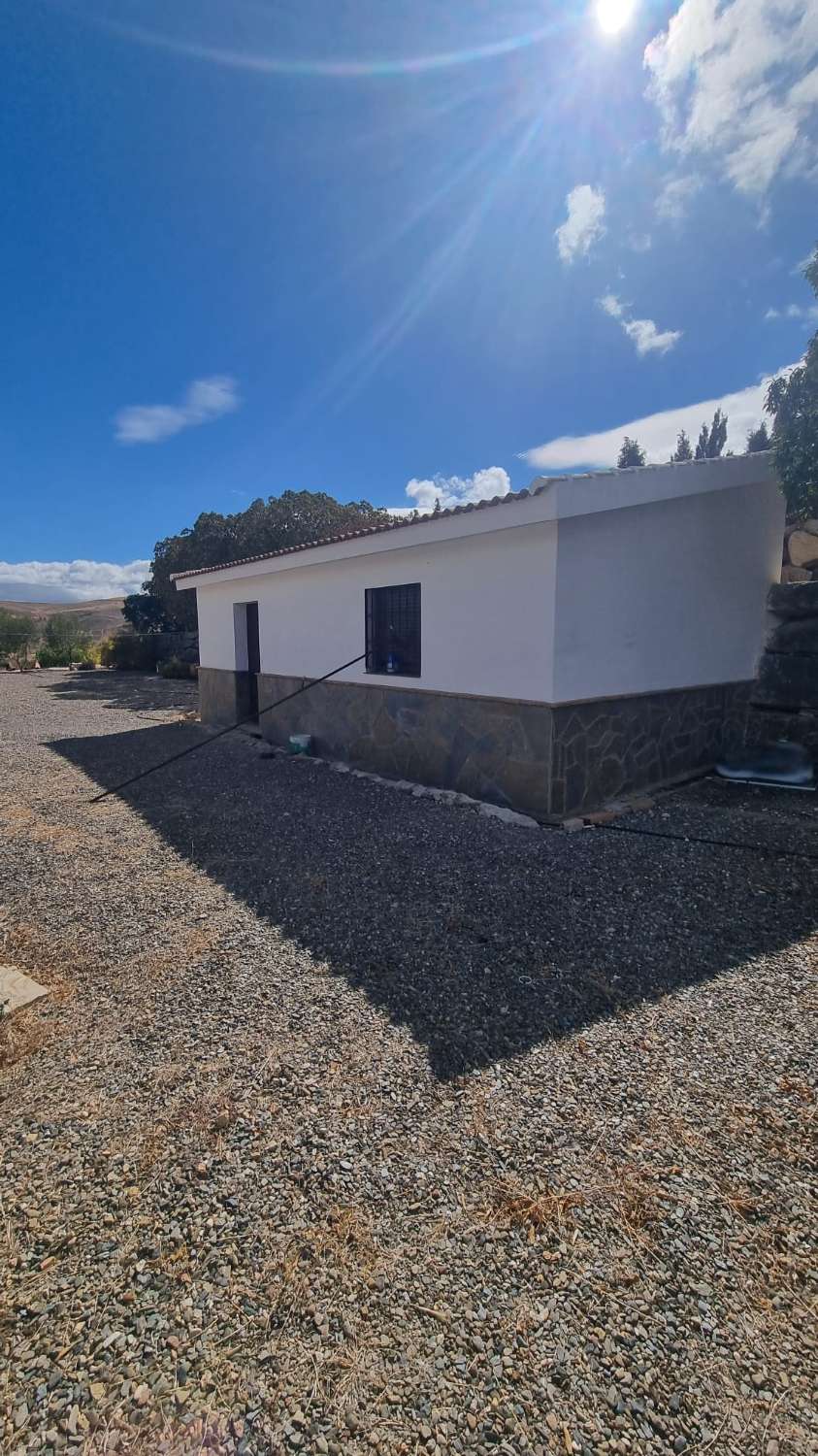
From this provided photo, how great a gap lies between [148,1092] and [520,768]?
4.66m

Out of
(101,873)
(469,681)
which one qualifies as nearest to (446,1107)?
(101,873)

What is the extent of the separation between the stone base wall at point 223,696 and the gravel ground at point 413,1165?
7595 mm

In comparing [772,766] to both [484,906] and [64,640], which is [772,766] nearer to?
[484,906]

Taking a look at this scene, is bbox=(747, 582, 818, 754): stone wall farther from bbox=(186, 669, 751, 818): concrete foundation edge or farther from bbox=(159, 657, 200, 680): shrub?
bbox=(159, 657, 200, 680): shrub

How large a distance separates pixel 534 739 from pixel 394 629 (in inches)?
113

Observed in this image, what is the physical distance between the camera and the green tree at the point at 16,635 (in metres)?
27.3

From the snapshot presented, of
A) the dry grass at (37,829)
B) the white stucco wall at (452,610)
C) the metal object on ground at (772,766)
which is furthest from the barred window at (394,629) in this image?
the metal object on ground at (772,766)

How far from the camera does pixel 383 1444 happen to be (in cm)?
Answer: 148

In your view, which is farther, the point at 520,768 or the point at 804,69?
the point at 804,69

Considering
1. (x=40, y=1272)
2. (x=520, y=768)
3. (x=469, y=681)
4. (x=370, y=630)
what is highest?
(x=370, y=630)

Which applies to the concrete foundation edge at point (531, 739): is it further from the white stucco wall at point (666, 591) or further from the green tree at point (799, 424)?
the green tree at point (799, 424)

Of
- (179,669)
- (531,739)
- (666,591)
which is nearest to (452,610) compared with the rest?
(531,739)

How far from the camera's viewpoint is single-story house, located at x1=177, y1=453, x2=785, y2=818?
6195mm

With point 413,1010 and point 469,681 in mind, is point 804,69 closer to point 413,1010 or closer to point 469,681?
point 469,681
